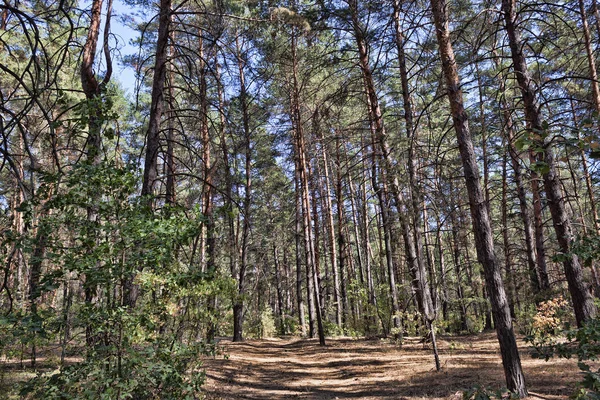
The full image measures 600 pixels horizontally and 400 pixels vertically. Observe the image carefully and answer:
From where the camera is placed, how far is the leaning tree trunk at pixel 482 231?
16.4 feet

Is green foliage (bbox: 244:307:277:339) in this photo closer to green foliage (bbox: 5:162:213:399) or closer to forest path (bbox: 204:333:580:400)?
forest path (bbox: 204:333:580:400)

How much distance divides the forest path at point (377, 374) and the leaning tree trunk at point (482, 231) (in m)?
0.45

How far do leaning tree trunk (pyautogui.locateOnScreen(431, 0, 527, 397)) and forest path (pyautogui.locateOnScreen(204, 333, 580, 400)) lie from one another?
0.45 meters

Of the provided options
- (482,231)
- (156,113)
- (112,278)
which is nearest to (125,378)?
(112,278)

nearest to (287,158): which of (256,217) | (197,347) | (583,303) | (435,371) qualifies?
(256,217)

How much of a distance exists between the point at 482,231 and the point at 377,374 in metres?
4.99

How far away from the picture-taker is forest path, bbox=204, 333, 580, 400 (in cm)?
650

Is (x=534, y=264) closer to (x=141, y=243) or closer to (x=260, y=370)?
(x=260, y=370)

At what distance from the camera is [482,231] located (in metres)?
5.37

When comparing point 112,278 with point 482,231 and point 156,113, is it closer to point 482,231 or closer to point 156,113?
point 156,113

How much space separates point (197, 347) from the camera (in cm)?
383

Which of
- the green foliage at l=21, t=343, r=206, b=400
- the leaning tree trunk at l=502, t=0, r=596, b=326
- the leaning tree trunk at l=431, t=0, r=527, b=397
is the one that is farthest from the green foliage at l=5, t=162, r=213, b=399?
the leaning tree trunk at l=502, t=0, r=596, b=326

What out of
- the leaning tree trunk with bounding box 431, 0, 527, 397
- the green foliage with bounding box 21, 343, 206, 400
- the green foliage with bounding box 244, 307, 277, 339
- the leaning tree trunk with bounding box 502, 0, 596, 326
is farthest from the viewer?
the green foliage with bounding box 244, 307, 277, 339

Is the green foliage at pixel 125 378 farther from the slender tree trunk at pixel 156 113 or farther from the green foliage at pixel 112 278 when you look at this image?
the slender tree trunk at pixel 156 113
